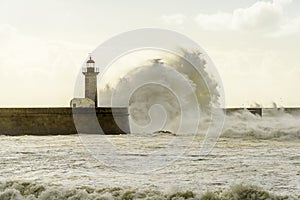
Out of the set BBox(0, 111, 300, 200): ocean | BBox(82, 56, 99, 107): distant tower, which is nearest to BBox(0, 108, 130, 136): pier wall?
BBox(0, 111, 300, 200): ocean

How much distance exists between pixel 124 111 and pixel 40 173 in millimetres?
9656

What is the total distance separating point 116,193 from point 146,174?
56.1 inches

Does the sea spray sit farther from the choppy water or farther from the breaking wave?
the breaking wave

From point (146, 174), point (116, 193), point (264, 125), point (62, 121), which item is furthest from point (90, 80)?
point (116, 193)

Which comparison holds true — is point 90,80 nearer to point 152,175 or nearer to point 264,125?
point 264,125

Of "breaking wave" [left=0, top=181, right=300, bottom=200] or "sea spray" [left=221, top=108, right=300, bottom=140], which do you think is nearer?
"breaking wave" [left=0, top=181, right=300, bottom=200]

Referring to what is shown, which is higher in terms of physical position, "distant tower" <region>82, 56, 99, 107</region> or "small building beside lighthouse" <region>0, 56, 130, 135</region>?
"distant tower" <region>82, 56, 99, 107</region>

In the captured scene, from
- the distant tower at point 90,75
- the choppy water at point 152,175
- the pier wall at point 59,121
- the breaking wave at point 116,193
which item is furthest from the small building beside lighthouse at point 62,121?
the breaking wave at point 116,193

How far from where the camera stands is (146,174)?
6.89 meters

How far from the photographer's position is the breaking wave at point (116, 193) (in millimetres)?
5242

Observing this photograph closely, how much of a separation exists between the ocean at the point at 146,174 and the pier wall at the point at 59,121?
469 cm

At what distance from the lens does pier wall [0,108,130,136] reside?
15727 millimetres

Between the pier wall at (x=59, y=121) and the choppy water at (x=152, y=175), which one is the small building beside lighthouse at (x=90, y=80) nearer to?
the pier wall at (x=59, y=121)

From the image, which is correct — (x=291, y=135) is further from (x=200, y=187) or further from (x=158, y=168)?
(x=200, y=187)
